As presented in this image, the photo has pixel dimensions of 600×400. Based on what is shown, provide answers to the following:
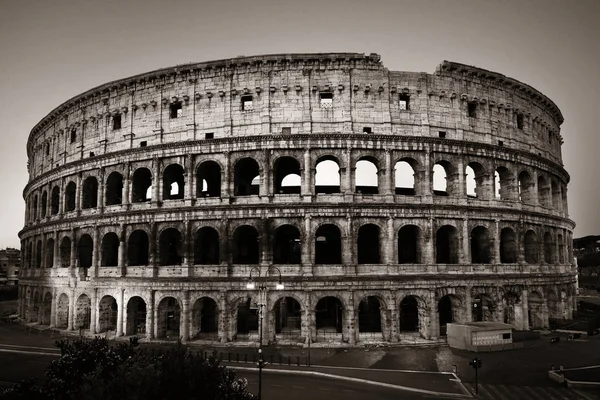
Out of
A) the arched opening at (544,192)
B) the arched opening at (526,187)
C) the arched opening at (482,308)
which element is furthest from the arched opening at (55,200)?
the arched opening at (544,192)

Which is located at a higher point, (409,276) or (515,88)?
(515,88)

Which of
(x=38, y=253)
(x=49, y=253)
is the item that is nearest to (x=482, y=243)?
(x=49, y=253)

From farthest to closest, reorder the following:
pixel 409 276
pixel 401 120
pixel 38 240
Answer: pixel 38 240 → pixel 401 120 → pixel 409 276

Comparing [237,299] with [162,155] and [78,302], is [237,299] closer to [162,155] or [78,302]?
[162,155]

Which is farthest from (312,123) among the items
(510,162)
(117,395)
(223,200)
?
(117,395)

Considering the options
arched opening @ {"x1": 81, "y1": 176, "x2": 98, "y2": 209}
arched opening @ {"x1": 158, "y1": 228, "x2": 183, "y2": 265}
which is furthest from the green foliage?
arched opening @ {"x1": 81, "y1": 176, "x2": 98, "y2": 209}

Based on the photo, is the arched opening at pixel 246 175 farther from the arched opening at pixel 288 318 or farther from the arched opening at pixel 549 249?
the arched opening at pixel 549 249

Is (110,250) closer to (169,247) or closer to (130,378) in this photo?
(169,247)
